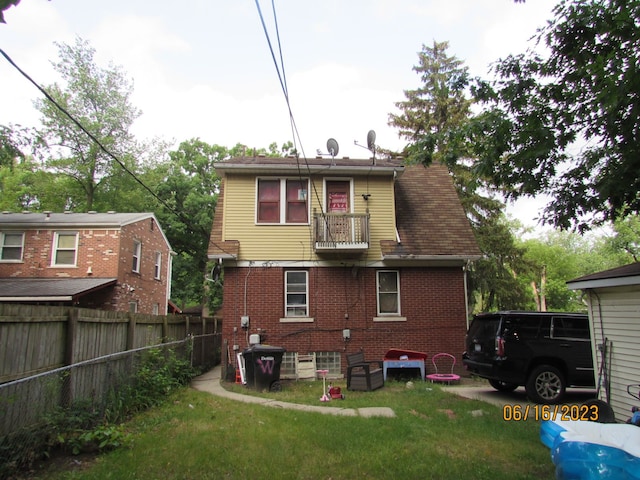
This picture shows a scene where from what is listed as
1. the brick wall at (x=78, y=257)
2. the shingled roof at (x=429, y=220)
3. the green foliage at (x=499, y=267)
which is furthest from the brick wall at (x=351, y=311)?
the green foliage at (x=499, y=267)

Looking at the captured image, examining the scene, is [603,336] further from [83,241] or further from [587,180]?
[83,241]

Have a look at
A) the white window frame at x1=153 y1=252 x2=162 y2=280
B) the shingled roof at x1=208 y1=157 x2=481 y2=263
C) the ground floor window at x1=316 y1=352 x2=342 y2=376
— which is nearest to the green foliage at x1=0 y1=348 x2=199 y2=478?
the shingled roof at x1=208 y1=157 x2=481 y2=263

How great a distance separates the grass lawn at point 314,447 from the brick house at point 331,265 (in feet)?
14.4

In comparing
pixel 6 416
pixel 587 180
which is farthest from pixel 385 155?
pixel 6 416

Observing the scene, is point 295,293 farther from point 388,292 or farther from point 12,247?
point 12,247

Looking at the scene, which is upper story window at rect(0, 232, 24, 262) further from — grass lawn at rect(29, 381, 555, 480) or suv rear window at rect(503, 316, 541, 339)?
suv rear window at rect(503, 316, 541, 339)

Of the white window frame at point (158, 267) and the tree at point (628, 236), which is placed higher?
the tree at point (628, 236)

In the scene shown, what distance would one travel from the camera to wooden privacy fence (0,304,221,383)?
5059 millimetres

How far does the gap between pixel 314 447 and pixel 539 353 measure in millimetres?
5487

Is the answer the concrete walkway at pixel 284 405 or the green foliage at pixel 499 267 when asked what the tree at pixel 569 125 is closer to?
the concrete walkway at pixel 284 405

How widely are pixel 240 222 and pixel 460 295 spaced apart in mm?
6851

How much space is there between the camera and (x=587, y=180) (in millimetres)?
7965

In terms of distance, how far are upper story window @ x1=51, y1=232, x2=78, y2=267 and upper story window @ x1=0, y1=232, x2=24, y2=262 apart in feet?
4.52

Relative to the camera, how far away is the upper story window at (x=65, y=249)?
59.7 ft
